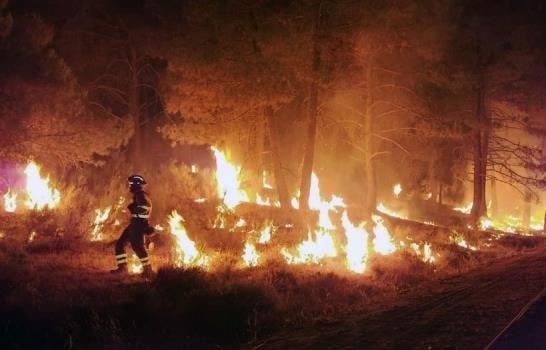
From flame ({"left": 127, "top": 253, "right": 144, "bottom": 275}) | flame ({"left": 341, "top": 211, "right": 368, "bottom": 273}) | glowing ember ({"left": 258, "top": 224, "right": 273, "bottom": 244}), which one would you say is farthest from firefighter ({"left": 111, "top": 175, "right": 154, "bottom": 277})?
flame ({"left": 341, "top": 211, "right": 368, "bottom": 273})

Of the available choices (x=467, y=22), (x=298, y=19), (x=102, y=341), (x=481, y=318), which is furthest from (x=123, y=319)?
(x=467, y=22)

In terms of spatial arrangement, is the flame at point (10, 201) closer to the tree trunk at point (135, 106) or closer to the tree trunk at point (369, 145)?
the tree trunk at point (135, 106)

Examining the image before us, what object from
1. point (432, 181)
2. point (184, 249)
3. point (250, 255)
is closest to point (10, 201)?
point (184, 249)

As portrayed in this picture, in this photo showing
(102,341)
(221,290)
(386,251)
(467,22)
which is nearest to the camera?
(102,341)

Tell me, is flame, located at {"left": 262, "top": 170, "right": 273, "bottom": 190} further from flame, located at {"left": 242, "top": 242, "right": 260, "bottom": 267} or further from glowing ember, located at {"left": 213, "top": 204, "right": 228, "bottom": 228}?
flame, located at {"left": 242, "top": 242, "right": 260, "bottom": 267}

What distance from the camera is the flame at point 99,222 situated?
14167 mm

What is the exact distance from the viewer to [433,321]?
26.7ft

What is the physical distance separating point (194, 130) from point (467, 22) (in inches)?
455

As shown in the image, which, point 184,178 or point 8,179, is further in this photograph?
point 184,178

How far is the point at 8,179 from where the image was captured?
17875 mm

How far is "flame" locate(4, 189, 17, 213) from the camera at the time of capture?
16939mm

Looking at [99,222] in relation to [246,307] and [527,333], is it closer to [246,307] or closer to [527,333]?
[246,307]

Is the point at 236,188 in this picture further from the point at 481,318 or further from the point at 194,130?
the point at 481,318

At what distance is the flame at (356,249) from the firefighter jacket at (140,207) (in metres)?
4.47
